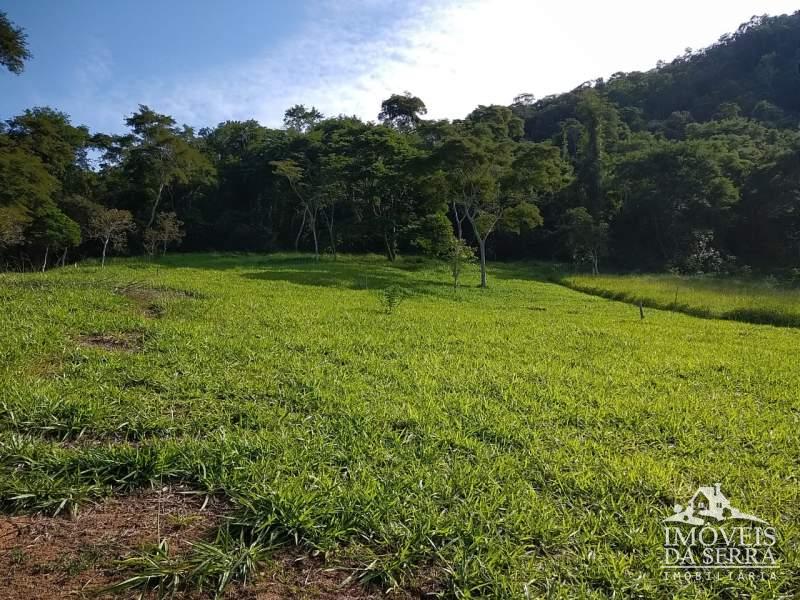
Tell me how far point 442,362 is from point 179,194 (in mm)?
41612

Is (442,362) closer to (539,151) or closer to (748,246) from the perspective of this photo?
(539,151)

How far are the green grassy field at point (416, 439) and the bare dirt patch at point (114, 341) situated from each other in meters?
0.06

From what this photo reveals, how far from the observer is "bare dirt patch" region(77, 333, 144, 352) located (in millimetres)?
6557

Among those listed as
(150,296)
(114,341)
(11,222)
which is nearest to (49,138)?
(11,222)

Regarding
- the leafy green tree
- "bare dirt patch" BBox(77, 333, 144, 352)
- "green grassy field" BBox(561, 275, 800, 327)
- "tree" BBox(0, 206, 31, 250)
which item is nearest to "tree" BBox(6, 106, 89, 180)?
"tree" BBox(0, 206, 31, 250)

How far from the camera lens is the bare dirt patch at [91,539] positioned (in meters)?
2.44

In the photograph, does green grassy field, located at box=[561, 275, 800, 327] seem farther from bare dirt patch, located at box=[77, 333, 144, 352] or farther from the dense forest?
bare dirt patch, located at box=[77, 333, 144, 352]

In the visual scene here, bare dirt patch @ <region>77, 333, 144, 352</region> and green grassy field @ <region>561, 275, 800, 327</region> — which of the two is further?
green grassy field @ <region>561, 275, 800, 327</region>

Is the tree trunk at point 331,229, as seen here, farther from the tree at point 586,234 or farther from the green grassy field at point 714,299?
the green grassy field at point 714,299

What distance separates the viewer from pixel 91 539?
9.12ft

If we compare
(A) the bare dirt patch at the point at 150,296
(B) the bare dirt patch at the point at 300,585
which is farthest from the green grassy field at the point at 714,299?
(B) the bare dirt patch at the point at 300,585

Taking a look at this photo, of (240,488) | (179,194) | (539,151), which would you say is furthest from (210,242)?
(240,488)

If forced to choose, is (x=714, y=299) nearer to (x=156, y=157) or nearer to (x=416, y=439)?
(x=416, y=439)

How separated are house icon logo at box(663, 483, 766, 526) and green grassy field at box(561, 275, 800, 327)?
498 inches
